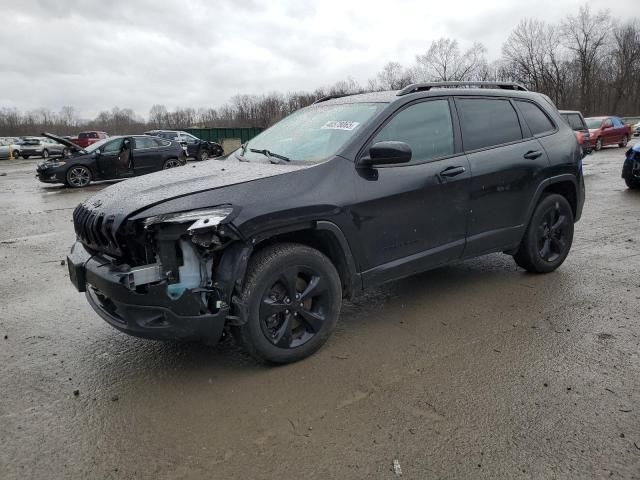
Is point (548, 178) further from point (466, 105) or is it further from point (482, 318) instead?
point (482, 318)

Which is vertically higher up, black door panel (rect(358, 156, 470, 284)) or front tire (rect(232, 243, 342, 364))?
black door panel (rect(358, 156, 470, 284))

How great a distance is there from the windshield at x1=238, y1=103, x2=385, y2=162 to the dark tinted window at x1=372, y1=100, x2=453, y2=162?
195 mm

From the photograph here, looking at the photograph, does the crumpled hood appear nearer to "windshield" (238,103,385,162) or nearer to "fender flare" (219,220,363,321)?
"windshield" (238,103,385,162)

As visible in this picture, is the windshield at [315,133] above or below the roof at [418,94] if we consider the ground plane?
below

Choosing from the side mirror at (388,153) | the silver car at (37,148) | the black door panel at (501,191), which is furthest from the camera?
the silver car at (37,148)

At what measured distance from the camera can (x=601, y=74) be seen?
66.5 metres

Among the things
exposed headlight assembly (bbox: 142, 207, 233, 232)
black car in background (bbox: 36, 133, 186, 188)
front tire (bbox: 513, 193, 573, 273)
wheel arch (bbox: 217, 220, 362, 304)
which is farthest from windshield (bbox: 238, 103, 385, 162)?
black car in background (bbox: 36, 133, 186, 188)

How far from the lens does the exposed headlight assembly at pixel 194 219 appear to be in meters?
2.79

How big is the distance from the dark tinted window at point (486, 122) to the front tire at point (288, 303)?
6.06 feet

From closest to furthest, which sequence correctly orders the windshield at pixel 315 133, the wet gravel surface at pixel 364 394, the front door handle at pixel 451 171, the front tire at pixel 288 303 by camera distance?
the wet gravel surface at pixel 364 394, the front tire at pixel 288 303, the windshield at pixel 315 133, the front door handle at pixel 451 171

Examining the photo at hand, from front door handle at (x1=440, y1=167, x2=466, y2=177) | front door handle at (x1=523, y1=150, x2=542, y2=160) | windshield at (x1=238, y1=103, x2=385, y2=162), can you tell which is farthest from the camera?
front door handle at (x1=523, y1=150, x2=542, y2=160)

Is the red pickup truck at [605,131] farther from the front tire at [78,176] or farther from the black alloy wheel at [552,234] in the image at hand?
the front tire at [78,176]

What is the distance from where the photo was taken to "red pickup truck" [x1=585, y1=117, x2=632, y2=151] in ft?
73.1

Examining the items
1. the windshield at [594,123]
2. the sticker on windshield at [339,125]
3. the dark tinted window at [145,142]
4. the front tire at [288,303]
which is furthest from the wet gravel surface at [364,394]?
the windshield at [594,123]
